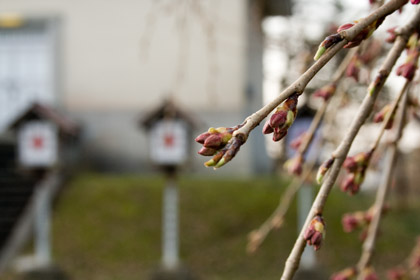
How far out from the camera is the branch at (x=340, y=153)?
0.75m

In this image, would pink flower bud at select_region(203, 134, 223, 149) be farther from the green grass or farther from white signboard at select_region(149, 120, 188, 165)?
the green grass

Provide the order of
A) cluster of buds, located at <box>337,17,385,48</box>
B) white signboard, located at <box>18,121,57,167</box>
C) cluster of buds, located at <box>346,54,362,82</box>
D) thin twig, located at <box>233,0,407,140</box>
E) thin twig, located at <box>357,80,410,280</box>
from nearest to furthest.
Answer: thin twig, located at <box>233,0,407,140</box>, cluster of buds, located at <box>337,17,385,48</box>, thin twig, located at <box>357,80,410,280</box>, cluster of buds, located at <box>346,54,362,82</box>, white signboard, located at <box>18,121,57,167</box>

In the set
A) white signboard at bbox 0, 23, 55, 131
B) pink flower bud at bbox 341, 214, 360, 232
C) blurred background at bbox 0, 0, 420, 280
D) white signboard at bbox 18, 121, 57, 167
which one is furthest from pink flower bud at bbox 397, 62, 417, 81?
white signboard at bbox 0, 23, 55, 131

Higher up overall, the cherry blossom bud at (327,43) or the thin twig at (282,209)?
the cherry blossom bud at (327,43)

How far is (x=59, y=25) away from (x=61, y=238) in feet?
12.1

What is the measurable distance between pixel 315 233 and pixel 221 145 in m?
0.19

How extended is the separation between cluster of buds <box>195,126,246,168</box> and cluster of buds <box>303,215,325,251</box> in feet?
0.56

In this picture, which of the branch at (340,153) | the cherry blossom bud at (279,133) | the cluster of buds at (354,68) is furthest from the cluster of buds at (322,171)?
the cluster of buds at (354,68)

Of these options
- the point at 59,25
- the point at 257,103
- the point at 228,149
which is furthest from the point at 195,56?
the point at 228,149

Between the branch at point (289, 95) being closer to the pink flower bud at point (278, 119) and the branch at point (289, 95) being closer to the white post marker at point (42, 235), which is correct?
the pink flower bud at point (278, 119)

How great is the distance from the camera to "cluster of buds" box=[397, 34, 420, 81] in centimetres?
104

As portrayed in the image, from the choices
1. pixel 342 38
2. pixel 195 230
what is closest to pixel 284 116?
pixel 342 38

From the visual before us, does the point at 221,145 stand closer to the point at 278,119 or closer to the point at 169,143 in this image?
the point at 278,119

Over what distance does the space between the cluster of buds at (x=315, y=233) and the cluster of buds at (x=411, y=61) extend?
1.17 ft
